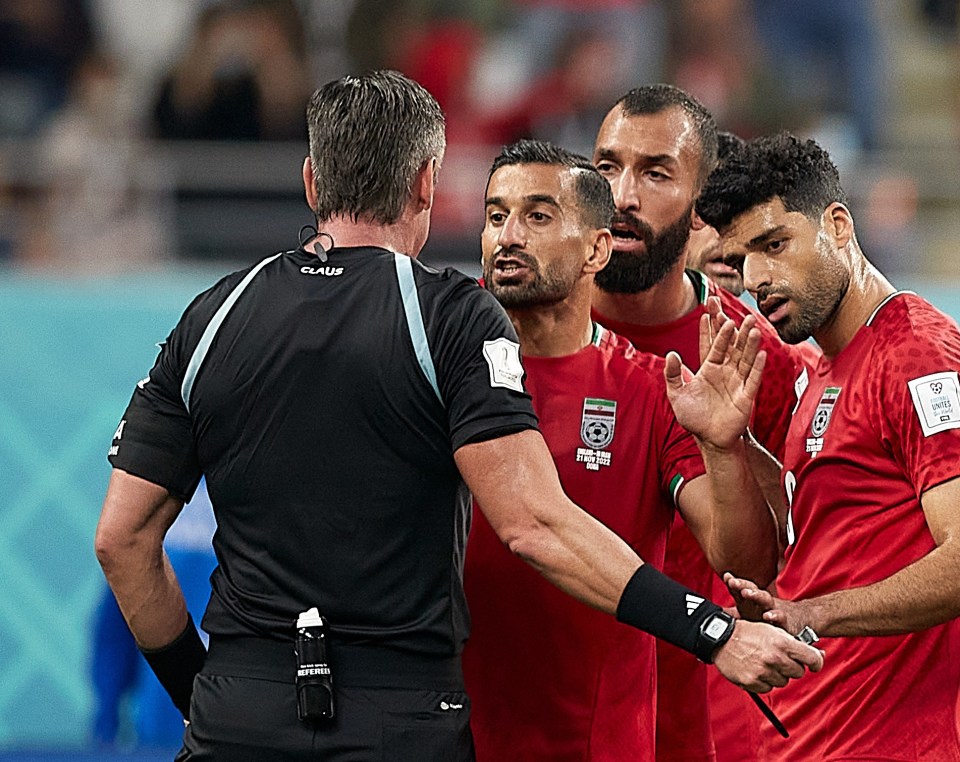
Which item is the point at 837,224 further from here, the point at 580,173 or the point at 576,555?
the point at 576,555

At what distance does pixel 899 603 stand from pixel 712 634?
0.44 meters

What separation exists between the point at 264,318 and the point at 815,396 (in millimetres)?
1336

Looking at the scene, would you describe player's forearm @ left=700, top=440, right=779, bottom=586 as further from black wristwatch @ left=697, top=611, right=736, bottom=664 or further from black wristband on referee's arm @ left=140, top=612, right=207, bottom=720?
black wristband on referee's arm @ left=140, top=612, right=207, bottom=720

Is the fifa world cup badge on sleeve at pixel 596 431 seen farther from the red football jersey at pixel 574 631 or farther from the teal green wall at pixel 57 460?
the teal green wall at pixel 57 460

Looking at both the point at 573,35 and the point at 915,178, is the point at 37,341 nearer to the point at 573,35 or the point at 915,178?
the point at 573,35

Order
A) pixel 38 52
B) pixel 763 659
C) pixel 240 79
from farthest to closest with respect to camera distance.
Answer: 1. pixel 38 52
2. pixel 240 79
3. pixel 763 659

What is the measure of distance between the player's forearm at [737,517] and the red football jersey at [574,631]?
139 millimetres

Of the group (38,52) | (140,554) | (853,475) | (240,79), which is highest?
(38,52)

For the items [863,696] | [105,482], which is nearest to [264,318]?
[863,696]

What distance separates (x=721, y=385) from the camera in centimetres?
388

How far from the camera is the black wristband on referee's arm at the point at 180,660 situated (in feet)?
12.3

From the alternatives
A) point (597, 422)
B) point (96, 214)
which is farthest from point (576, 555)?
point (96, 214)

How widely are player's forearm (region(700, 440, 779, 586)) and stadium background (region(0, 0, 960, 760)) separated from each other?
415 cm

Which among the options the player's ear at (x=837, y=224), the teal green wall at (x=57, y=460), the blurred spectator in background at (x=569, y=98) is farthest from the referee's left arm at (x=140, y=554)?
the blurred spectator in background at (x=569, y=98)
